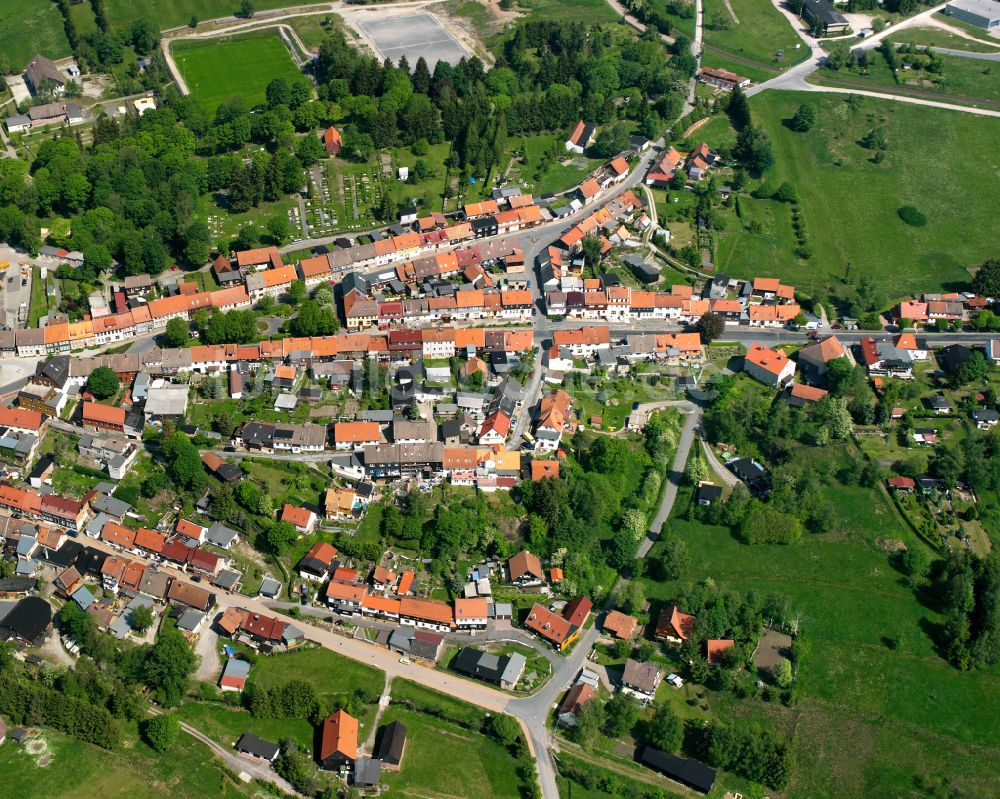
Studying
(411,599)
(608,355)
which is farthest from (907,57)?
(411,599)

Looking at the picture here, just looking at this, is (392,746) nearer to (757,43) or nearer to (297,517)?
(297,517)

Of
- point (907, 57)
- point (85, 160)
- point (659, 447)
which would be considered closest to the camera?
point (659, 447)

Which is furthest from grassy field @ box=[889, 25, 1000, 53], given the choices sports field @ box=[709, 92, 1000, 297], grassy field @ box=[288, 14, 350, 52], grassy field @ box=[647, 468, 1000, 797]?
grassy field @ box=[647, 468, 1000, 797]

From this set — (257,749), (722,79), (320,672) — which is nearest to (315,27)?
(722,79)

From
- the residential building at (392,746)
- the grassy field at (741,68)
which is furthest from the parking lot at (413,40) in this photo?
the residential building at (392,746)

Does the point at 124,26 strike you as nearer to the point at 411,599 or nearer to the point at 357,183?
the point at 357,183

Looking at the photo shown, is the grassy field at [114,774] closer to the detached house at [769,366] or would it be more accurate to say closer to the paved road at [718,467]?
the paved road at [718,467]
